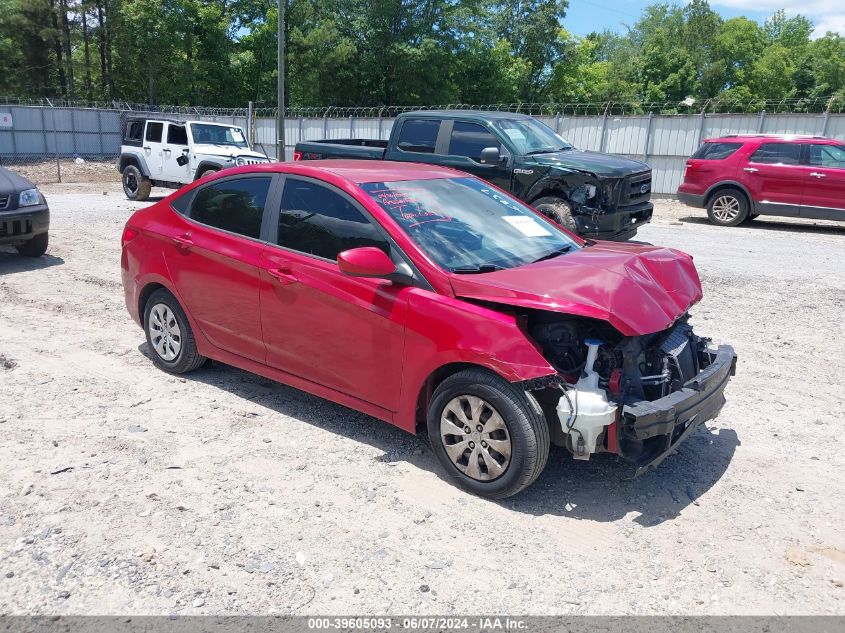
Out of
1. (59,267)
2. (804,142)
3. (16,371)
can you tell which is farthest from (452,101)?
(16,371)

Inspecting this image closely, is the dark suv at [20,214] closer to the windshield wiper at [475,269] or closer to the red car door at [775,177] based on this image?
the windshield wiper at [475,269]

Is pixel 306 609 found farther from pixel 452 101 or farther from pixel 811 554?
pixel 452 101

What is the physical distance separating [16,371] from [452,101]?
43.9 metres

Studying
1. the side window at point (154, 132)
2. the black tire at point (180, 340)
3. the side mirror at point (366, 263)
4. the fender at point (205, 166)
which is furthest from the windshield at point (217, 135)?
the side mirror at point (366, 263)

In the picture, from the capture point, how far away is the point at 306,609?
2.92 meters

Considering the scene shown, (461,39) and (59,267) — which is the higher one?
(461,39)

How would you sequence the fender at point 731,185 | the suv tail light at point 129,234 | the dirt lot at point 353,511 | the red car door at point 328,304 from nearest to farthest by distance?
the dirt lot at point 353,511, the red car door at point 328,304, the suv tail light at point 129,234, the fender at point 731,185

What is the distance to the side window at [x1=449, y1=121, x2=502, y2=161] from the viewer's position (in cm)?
1039

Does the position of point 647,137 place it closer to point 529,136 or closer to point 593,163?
point 529,136

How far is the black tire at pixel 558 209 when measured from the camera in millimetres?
9695

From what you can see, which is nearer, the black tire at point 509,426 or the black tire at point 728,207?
the black tire at point 509,426

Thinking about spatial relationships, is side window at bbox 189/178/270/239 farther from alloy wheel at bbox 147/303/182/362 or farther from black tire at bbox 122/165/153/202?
black tire at bbox 122/165/153/202

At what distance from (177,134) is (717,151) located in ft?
40.9

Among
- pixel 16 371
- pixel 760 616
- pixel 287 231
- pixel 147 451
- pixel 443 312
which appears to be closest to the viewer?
pixel 760 616
